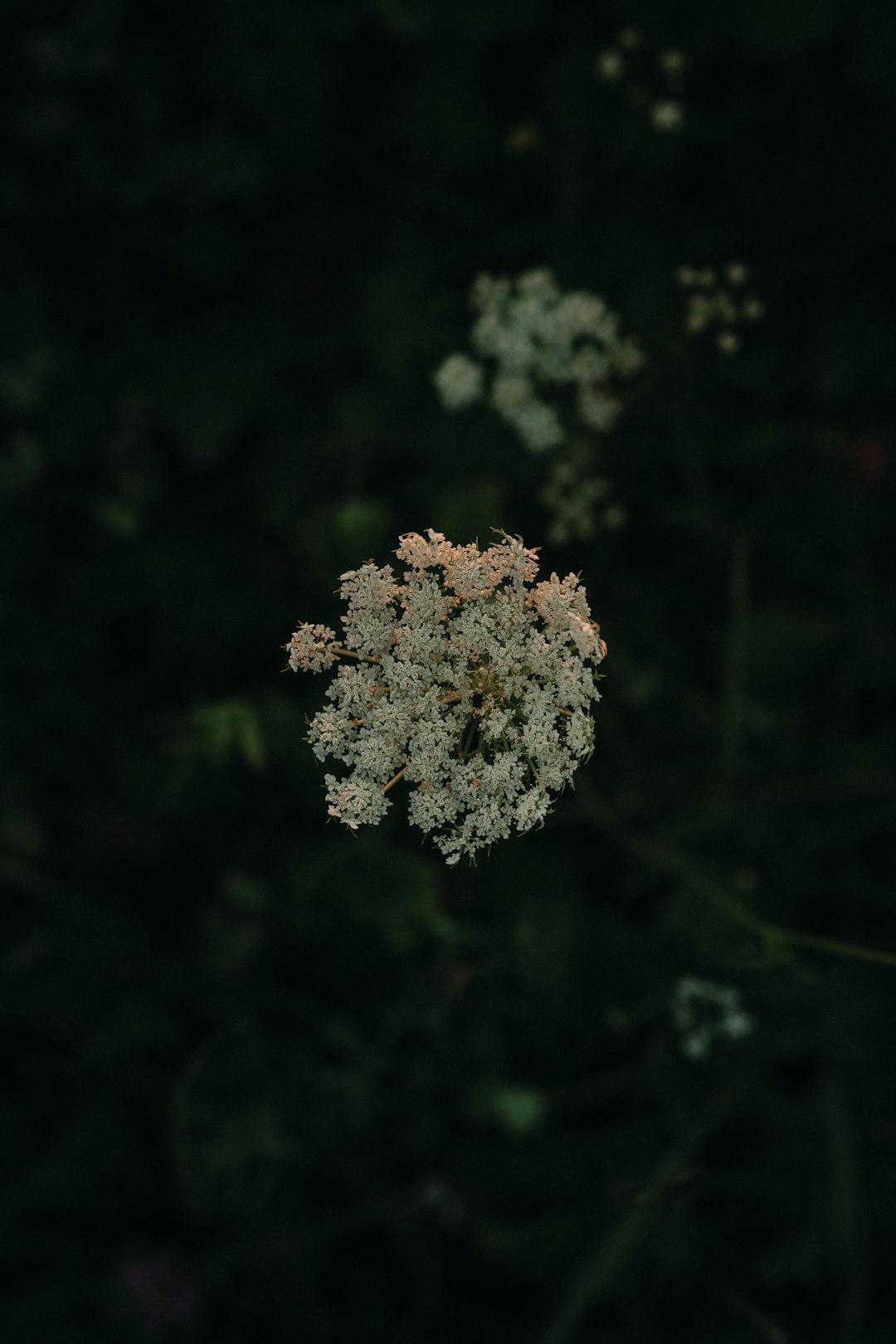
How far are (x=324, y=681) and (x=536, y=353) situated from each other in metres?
2.50

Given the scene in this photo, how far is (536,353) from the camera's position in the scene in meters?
4.90

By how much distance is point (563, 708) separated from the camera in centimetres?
321

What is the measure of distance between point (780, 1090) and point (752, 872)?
1.56m

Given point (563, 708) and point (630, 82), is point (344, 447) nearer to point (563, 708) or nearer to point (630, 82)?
point (630, 82)

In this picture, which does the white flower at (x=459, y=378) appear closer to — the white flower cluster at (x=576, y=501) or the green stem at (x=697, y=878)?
the white flower cluster at (x=576, y=501)

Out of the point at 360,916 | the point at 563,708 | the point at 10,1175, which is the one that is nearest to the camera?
the point at 563,708

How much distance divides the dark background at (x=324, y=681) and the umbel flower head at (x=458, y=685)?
272 cm

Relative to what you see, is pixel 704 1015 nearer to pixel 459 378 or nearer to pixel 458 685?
pixel 458 685

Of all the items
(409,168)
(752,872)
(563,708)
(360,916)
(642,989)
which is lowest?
(563,708)

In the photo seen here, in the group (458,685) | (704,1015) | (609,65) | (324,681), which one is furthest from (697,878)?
(609,65)

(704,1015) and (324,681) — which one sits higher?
(324,681)

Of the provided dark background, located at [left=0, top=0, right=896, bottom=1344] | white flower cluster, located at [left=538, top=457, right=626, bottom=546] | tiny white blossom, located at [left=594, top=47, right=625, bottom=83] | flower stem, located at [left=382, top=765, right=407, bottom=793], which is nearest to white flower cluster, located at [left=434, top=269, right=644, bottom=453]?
white flower cluster, located at [left=538, top=457, right=626, bottom=546]

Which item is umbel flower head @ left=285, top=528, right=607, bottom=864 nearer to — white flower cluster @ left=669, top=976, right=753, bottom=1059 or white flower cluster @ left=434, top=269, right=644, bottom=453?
white flower cluster @ left=434, top=269, right=644, bottom=453

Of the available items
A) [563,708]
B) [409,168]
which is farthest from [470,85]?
[563,708]
